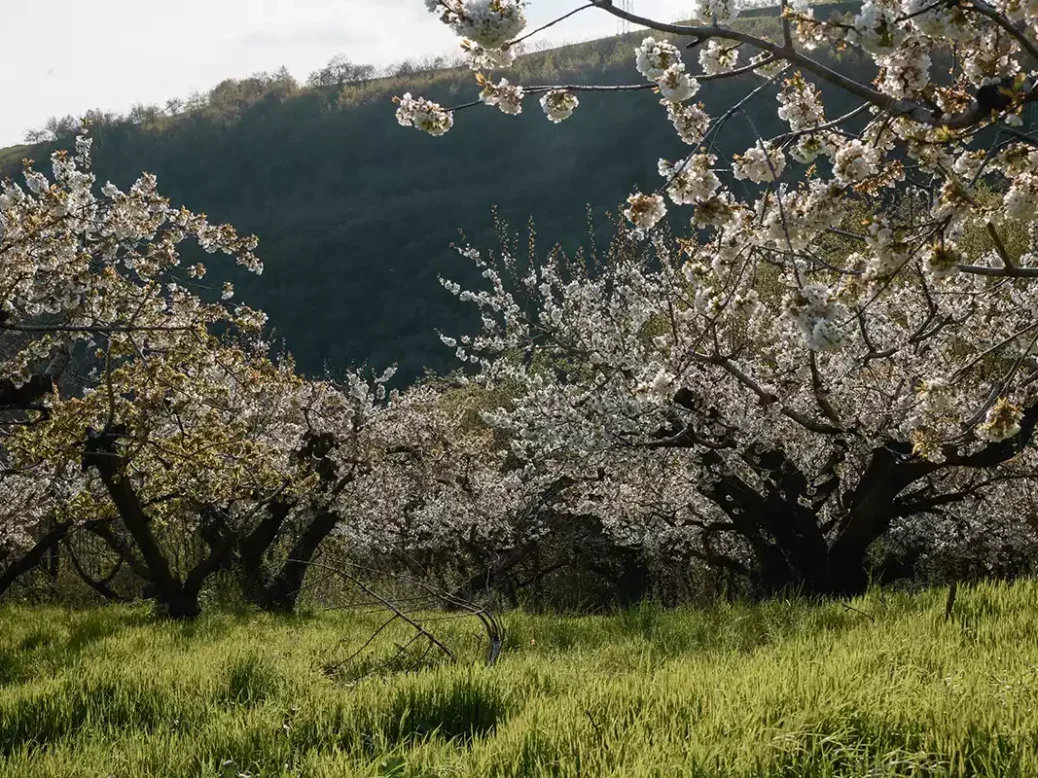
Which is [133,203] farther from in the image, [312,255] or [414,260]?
[312,255]

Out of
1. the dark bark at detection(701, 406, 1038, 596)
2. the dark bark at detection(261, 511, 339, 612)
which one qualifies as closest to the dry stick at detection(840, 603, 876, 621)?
the dark bark at detection(701, 406, 1038, 596)

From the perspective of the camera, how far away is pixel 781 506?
11008 mm

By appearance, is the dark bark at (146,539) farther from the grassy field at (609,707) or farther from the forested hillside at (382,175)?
the forested hillside at (382,175)

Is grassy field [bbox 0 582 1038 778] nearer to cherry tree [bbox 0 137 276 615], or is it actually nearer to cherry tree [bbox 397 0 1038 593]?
cherry tree [bbox 397 0 1038 593]

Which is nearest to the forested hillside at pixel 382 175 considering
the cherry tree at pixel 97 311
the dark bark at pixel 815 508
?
the dark bark at pixel 815 508

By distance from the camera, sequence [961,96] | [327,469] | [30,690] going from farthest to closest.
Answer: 1. [327,469]
2. [30,690]
3. [961,96]

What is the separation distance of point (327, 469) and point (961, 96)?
1449cm

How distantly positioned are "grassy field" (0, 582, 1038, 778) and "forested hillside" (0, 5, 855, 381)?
198ft

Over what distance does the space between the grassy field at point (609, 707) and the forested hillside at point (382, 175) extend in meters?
60.5

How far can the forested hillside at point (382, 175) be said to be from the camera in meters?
76.4

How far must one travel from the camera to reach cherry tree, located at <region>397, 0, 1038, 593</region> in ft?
12.6

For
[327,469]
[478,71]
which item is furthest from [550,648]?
[327,469]

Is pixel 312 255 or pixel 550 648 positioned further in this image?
pixel 312 255

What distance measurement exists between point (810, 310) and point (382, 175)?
345 ft
